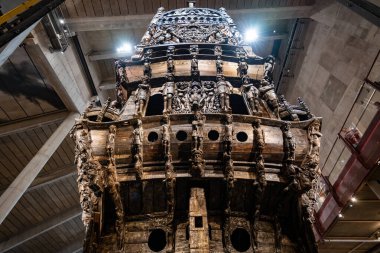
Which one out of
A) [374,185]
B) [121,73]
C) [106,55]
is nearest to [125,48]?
[106,55]

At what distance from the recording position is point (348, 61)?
10.5 m

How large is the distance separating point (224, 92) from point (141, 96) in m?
1.63

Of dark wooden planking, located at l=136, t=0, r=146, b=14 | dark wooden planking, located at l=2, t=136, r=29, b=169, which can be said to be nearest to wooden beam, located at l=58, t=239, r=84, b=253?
dark wooden planking, located at l=2, t=136, r=29, b=169

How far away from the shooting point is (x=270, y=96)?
5.23 meters

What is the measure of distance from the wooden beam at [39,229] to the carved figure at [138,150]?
453 inches

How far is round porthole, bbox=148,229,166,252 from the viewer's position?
4.00 m

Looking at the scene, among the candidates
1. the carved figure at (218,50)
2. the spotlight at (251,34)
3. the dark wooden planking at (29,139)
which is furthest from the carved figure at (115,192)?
the spotlight at (251,34)

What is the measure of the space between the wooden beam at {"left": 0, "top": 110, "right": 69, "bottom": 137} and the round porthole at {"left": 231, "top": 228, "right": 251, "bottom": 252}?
9.22m

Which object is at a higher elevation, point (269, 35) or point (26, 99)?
point (269, 35)

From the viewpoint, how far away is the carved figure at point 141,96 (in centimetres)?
493

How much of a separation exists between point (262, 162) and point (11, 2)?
6.76 m

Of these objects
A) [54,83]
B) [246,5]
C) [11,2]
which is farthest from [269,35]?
[11,2]

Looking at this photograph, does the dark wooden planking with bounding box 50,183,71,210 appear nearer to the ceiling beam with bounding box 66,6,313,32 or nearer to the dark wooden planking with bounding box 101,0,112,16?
the ceiling beam with bounding box 66,6,313,32

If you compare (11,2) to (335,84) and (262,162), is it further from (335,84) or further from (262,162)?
(335,84)
